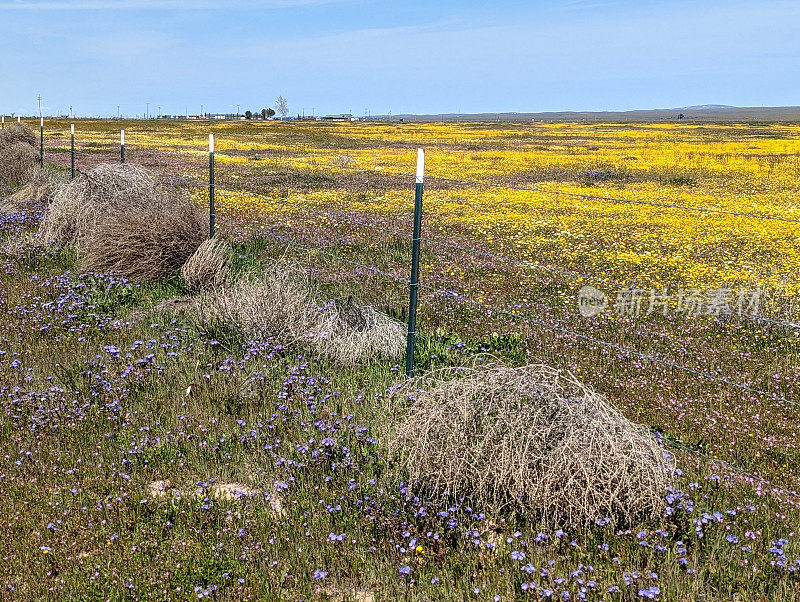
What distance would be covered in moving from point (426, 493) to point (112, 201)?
1007cm

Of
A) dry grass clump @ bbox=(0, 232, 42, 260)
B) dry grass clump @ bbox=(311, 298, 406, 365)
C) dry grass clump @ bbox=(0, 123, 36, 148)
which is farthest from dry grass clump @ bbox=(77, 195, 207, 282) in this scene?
dry grass clump @ bbox=(0, 123, 36, 148)

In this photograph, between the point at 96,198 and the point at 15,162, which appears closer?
the point at 96,198

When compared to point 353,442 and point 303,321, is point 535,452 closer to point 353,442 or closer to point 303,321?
point 353,442

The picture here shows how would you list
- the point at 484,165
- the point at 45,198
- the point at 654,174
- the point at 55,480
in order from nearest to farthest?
the point at 55,480, the point at 45,198, the point at 654,174, the point at 484,165

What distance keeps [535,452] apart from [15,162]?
2411 cm

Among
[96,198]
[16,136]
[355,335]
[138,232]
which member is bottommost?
[355,335]

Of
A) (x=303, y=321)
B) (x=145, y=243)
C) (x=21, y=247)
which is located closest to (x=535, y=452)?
(x=303, y=321)

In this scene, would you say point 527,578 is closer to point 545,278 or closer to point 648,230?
point 545,278

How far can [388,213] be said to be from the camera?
20.5 metres

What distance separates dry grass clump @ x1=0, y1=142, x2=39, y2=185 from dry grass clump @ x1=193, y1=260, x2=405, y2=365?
61.4ft

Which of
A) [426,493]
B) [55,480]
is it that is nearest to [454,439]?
[426,493]

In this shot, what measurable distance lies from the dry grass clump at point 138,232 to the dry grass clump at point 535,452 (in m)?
6.91

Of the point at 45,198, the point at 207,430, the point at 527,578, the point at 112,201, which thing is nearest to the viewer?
the point at 527,578

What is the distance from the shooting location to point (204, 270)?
9.77m
